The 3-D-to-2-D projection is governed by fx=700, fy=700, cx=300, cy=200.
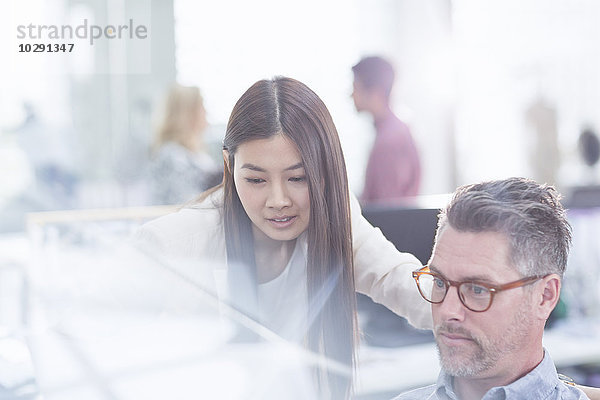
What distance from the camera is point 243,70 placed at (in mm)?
1041

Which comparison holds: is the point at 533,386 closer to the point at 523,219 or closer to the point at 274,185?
Result: the point at 523,219

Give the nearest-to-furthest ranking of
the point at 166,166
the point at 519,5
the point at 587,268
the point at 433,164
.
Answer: the point at 166,166 < the point at 433,164 < the point at 587,268 < the point at 519,5

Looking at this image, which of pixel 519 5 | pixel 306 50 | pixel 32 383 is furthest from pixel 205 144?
pixel 519 5

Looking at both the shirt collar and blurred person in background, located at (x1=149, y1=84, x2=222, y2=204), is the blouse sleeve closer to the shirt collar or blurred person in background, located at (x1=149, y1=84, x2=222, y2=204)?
the shirt collar

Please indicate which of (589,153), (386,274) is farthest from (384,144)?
(589,153)

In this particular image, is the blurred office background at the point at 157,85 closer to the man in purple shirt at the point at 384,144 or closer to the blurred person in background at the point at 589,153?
the man in purple shirt at the point at 384,144

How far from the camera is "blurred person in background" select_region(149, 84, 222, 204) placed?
41.9 inches

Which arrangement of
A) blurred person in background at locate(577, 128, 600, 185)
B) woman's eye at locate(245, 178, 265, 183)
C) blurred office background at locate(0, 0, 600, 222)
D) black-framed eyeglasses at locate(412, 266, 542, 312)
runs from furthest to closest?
blurred person in background at locate(577, 128, 600, 185)
blurred office background at locate(0, 0, 600, 222)
woman's eye at locate(245, 178, 265, 183)
black-framed eyeglasses at locate(412, 266, 542, 312)

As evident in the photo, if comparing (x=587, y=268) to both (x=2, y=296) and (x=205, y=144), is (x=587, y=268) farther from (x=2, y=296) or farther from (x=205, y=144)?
(x=2, y=296)

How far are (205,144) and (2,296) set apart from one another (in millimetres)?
457

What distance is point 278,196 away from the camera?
0.86 metres

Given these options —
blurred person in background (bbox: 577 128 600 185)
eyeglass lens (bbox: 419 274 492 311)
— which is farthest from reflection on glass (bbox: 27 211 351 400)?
blurred person in background (bbox: 577 128 600 185)

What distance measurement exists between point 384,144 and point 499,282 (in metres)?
0.41

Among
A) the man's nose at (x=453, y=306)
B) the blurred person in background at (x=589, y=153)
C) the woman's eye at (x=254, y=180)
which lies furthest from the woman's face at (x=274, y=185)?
the blurred person in background at (x=589, y=153)
